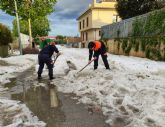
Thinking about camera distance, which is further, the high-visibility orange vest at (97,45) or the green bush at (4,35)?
the green bush at (4,35)

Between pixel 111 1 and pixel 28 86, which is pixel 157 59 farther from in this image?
pixel 111 1

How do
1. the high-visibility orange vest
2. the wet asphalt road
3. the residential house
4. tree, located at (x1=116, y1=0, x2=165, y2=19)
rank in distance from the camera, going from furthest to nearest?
the residential house, tree, located at (x1=116, y1=0, x2=165, y2=19), the high-visibility orange vest, the wet asphalt road

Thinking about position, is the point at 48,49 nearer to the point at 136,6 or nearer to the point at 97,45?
the point at 97,45

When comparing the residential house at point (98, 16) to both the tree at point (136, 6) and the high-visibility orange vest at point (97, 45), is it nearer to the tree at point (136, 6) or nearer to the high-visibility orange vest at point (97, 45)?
the tree at point (136, 6)

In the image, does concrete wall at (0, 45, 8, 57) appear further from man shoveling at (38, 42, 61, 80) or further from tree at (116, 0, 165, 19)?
man shoveling at (38, 42, 61, 80)

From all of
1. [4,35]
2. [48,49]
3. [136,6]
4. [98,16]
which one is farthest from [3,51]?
[98,16]

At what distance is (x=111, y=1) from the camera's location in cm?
5603

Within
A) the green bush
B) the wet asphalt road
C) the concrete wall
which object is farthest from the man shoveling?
the concrete wall

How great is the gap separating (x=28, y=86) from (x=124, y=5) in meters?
23.8

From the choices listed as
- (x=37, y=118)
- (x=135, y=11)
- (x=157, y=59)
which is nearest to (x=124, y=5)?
(x=135, y=11)

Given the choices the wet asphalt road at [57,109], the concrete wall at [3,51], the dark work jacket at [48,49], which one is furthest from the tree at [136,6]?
the wet asphalt road at [57,109]

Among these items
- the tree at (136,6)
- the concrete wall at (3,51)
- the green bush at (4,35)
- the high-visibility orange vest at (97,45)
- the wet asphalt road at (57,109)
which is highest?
the tree at (136,6)

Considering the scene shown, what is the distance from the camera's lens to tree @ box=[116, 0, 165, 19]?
29.6 m

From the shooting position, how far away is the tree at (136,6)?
29.6 meters
